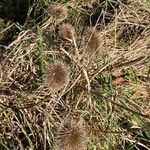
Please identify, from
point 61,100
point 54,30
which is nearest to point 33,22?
point 54,30

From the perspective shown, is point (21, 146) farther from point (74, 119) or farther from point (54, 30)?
point (54, 30)

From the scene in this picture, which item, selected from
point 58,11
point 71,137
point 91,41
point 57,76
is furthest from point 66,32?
point 71,137

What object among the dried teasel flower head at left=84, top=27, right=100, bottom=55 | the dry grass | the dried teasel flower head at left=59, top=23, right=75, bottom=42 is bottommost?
the dry grass

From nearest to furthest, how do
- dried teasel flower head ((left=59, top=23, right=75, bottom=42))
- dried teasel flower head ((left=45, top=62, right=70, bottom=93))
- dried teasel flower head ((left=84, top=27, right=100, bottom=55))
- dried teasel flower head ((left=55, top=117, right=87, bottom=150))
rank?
dried teasel flower head ((left=55, top=117, right=87, bottom=150)) < dried teasel flower head ((left=45, top=62, right=70, bottom=93)) < dried teasel flower head ((left=84, top=27, right=100, bottom=55)) < dried teasel flower head ((left=59, top=23, right=75, bottom=42))

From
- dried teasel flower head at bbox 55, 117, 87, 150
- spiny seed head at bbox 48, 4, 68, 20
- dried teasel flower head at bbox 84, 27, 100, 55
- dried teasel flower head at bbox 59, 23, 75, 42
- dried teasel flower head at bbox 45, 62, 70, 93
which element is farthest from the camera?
spiny seed head at bbox 48, 4, 68, 20

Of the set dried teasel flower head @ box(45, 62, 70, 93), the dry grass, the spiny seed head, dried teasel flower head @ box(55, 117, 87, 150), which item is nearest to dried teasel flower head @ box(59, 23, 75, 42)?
the dry grass

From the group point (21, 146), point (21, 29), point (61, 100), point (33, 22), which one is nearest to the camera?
point (21, 146)

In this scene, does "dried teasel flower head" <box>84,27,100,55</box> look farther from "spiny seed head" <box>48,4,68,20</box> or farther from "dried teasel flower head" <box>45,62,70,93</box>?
"spiny seed head" <box>48,4,68,20</box>
